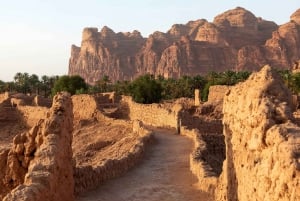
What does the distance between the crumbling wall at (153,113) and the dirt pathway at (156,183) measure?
10172 mm

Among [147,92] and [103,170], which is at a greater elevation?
[147,92]

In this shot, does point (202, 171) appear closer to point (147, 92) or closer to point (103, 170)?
point (103, 170)

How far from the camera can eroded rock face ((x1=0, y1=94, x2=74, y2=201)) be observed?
10781 mm

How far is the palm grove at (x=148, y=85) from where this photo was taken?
184 feet

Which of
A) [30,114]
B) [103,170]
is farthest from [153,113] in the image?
[103,170]

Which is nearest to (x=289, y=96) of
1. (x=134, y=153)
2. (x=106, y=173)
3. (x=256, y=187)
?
(x=256, y=187)

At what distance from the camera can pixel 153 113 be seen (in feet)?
124

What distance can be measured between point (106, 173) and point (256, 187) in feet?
32.9

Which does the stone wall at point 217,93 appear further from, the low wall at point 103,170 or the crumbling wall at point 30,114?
the low wall at point 103,170

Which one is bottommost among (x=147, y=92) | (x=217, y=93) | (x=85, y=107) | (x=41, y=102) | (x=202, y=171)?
(x=202, y=171)

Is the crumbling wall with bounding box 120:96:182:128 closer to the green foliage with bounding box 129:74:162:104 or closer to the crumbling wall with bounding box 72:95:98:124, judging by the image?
the crumbling wall with bounding box 72:95:98:124

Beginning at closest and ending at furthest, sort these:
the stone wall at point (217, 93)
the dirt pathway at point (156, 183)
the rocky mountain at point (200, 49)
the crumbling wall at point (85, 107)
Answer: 1. the dirt pathway at point (156, 183)
2. the crumbling wall at point (85, 107)
3. the stone wall at point (217, 93)
4. the rocky mountain at point (200, 49)

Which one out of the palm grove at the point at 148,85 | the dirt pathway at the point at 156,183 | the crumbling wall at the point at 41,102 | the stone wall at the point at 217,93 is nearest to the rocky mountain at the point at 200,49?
the palm grove at the point at 148,85

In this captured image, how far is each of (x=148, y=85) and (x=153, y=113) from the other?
18524mm
